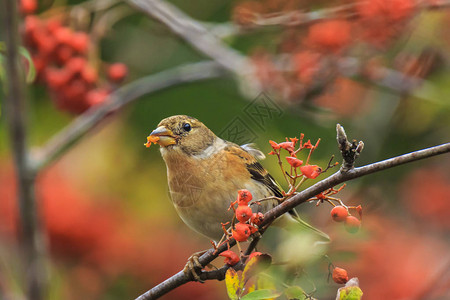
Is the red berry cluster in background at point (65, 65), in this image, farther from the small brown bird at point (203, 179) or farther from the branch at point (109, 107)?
the small brown bird at point (203, 179)

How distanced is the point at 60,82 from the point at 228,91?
1.71 meters

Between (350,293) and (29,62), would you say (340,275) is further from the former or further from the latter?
(29,62)

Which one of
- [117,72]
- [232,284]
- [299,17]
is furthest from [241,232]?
[299,17]

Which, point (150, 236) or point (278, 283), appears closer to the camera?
point (278, 283)

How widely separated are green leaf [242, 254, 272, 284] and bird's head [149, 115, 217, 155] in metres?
0.74

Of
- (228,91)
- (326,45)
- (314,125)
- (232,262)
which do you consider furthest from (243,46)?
(232,262)

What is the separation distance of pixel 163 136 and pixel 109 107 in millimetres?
1073

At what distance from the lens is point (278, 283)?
6.36 ft

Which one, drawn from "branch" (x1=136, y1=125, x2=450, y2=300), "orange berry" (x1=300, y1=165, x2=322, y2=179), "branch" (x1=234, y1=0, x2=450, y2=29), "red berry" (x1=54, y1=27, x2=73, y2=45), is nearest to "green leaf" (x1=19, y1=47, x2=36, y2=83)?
"branch" (x1=136, y1=125, x2=450, y2=300)

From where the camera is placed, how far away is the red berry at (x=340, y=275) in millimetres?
1989

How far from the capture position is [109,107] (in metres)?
3.71

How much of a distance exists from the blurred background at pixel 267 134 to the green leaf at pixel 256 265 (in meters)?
1.53

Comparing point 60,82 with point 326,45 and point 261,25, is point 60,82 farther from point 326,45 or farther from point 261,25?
point 326,45

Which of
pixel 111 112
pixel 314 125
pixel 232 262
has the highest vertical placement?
pixel 232 262
